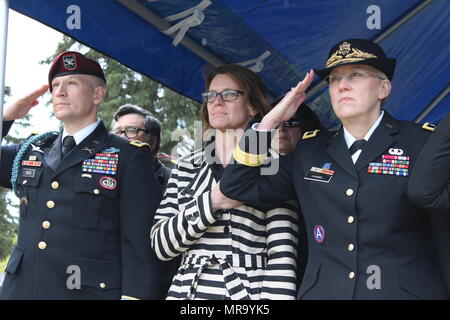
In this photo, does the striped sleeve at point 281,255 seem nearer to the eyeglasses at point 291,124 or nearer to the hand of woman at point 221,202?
the hand of woman at point 221,202

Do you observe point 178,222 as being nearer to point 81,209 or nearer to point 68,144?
point 81,209

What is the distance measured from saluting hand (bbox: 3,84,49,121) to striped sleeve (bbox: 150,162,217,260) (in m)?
1.10

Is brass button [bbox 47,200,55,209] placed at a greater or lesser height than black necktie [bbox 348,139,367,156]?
lesser

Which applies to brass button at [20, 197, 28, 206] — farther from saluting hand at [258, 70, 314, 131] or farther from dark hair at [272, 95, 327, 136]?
dark hair at [272, 95, 327, 136]

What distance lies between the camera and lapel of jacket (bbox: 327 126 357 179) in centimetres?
296

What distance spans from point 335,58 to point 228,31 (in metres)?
1.37

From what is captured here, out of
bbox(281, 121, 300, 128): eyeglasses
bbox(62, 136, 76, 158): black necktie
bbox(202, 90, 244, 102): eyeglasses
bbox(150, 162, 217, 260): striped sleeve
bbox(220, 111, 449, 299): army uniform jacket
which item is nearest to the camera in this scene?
bbox(220, 111, 449, 299): army uniform jacket

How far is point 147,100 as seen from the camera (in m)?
16.6

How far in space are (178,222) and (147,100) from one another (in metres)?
13.6

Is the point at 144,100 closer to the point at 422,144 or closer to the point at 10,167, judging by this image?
the point at 10,167

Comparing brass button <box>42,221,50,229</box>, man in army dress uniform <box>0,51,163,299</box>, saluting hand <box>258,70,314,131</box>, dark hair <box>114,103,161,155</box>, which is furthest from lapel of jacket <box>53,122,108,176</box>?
dark hair <box>114,103,161,155</box>

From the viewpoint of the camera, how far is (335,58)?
10.4 ft
